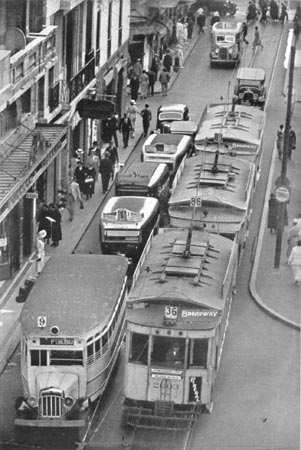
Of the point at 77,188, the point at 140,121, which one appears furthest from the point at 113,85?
the point at 77,188

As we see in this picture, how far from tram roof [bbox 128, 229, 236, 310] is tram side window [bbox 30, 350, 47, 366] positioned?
2.12 metres

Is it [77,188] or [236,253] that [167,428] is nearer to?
[236,253]

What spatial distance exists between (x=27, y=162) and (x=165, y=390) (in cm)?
1210

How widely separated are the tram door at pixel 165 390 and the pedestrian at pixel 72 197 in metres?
16.5

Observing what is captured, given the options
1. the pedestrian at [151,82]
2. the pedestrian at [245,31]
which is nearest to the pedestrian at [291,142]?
the pedestrian at [151,82]

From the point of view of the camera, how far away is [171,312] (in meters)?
29.1

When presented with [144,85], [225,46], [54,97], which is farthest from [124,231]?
[225,46]

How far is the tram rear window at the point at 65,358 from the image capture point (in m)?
29.1

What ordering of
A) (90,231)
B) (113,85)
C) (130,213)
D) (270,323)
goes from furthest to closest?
1. (113,85)
2. (90,231)
3. (130,213)
4. (270,323)

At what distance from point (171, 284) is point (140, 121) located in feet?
104

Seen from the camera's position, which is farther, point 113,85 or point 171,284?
point 113,85

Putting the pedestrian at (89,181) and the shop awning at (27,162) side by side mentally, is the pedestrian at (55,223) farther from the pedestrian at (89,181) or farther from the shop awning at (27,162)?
the pedestrian at (89,181)

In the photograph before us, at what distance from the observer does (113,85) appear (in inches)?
2346

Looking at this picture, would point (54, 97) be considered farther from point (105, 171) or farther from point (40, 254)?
point (40, 254)
